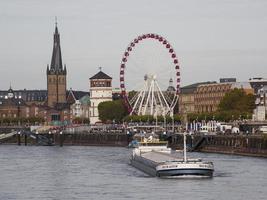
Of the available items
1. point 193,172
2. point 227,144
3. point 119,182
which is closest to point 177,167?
point 193,172

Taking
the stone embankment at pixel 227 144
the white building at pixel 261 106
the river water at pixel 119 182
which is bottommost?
the river water at pixel 119 182

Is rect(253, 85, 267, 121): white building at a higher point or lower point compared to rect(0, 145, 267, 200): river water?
higher

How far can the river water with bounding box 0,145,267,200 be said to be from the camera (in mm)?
71688

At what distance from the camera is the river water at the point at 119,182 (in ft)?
235

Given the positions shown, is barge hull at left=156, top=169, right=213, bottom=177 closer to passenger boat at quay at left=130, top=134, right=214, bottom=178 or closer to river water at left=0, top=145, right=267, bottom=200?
passenger boat at quay at left=130, top=134, right=214, bottom=178

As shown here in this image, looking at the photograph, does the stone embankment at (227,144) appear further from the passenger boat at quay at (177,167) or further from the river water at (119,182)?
the passenger boat at quay at (177,167)

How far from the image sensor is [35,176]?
88250 millimetres

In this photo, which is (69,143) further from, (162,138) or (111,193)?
(111,193)

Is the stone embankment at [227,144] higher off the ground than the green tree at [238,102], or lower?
lower

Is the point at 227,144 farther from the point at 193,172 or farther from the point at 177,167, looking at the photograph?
the point at 193,172

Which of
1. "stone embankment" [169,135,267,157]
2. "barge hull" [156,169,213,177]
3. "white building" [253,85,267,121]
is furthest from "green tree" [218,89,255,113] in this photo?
"barge hull" [156,169,213,177]

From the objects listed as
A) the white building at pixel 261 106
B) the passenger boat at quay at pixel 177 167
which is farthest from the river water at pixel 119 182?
the white building at pixel 261 106

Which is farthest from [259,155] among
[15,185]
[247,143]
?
[15,185]

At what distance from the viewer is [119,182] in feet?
267
